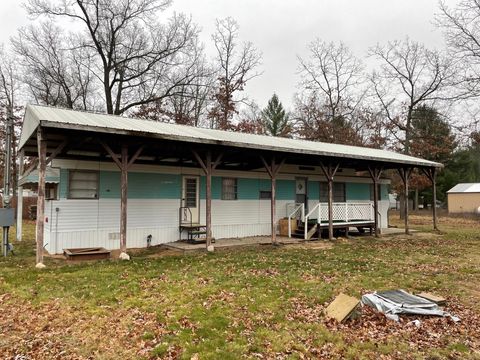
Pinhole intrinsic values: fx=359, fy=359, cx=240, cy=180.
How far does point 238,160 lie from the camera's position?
12891 millimetres

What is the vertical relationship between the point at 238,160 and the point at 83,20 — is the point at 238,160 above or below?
below

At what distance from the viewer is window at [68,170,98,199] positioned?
1028 cm

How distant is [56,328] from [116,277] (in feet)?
8.20

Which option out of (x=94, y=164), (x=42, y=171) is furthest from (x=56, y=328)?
(x=94, y=164)

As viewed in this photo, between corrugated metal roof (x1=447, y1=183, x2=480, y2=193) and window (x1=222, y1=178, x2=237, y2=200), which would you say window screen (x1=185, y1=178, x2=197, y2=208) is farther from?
corrugated metal roof (x1=447, y1=183, x2=480, y2=193)

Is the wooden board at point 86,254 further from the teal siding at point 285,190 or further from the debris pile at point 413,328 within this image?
the teal siding at point 285,190

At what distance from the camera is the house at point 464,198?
33.2m

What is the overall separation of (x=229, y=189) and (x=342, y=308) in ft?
28.6

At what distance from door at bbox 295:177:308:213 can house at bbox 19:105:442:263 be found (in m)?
0.04

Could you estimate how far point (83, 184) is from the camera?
34.4 ft

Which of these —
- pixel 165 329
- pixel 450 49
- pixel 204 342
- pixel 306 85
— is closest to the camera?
pixel 204 342

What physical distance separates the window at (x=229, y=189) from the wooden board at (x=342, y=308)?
8.27m

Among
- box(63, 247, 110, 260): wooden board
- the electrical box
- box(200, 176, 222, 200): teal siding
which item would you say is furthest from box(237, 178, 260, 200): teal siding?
the electrical box

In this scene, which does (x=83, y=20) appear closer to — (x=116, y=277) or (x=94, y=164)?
(x=94, y=164)
